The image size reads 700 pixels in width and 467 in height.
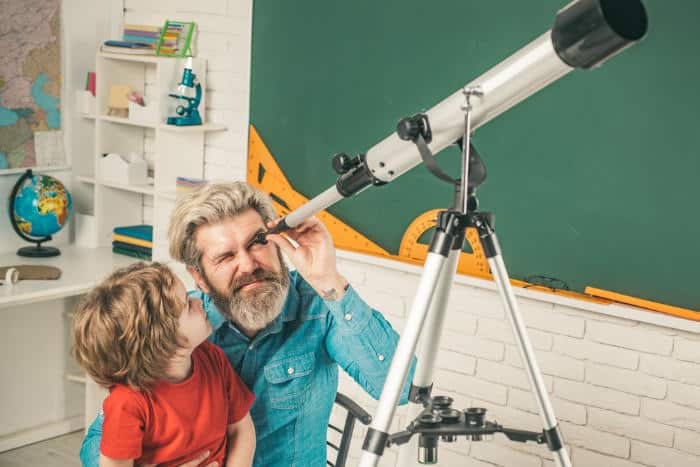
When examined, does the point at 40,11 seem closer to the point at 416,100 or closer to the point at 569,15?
the point at 416,100

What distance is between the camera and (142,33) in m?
3.72

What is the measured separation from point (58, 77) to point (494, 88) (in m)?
3.17

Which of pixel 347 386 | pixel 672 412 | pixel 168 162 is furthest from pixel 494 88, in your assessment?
pixel 168 162

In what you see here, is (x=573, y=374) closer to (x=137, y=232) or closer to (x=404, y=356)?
(x=404, y=356)

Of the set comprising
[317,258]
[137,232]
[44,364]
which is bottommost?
[44,364]

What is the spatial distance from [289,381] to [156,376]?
316mm

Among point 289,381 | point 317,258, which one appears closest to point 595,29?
point 317,258

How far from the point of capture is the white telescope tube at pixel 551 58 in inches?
38.4

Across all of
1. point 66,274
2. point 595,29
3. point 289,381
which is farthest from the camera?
point 66,274

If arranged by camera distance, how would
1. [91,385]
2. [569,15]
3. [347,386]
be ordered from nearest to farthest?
[569,15] < [347,386] < [91,385]

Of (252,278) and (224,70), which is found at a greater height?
(224,70)

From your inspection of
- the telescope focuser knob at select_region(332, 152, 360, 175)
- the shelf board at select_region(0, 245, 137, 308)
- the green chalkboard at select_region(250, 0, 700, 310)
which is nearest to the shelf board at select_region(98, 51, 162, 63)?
the green chalkboard at select_region(250, 0, 700, 310)

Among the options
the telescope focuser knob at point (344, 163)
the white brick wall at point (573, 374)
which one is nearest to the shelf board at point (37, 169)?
the white brick wall at point (573, 374)

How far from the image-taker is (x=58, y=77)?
12.5ft
